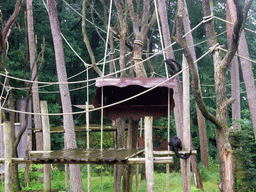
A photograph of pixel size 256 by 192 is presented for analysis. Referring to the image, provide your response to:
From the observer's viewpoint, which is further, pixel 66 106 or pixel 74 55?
pixel 74 55

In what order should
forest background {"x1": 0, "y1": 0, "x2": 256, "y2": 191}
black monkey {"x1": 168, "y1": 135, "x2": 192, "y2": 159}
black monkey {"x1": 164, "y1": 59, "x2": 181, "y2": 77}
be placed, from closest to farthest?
1. black monkey {"x1": 168, "y1": 135, "x2": 192, "y2": 159}
2. black monkey {"x1": 164, "y1": 59, "x2": 181, "y2": 77}
3. forest background {"x1": 0, "y1": 0, "x2": 256, "y2": 191}

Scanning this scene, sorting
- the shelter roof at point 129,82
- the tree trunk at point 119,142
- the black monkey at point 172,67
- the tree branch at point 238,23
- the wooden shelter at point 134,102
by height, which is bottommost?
the tree trunk at point 119,142

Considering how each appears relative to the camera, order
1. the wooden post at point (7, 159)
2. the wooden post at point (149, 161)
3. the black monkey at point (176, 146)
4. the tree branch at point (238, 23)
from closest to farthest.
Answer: the tree branch at point (238, 23)
the wooden post at point (149, 161)
the black monkey at point (176, 146)
the wooden post at point (7, 159)

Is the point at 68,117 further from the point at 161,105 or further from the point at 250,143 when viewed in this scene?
the point at 250,143

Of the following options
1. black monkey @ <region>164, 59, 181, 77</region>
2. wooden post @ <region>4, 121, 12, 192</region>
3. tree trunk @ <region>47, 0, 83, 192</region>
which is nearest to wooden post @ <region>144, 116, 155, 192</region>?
black monkey @ <region>164, 59, 181, 77</region>

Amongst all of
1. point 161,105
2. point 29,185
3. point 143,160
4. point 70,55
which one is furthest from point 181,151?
point 70,55

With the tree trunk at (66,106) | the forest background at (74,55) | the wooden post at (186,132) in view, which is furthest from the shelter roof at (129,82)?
the forest background at (74,55)

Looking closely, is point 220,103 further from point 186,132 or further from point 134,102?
point 134,102

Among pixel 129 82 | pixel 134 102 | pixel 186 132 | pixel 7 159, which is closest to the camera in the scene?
pixel 186 132

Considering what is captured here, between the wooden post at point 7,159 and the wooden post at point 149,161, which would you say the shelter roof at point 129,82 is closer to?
the wooden post at point 149,161

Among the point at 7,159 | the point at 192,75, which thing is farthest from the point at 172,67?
the point at 7,159

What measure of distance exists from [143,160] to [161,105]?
246cm

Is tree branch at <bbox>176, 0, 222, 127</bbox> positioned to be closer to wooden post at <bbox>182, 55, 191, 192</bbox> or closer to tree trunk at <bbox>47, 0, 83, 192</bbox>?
wooden post at <bbox>182, 55, 191, 192</bbox>

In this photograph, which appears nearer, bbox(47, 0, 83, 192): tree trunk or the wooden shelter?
the wooden shelter
